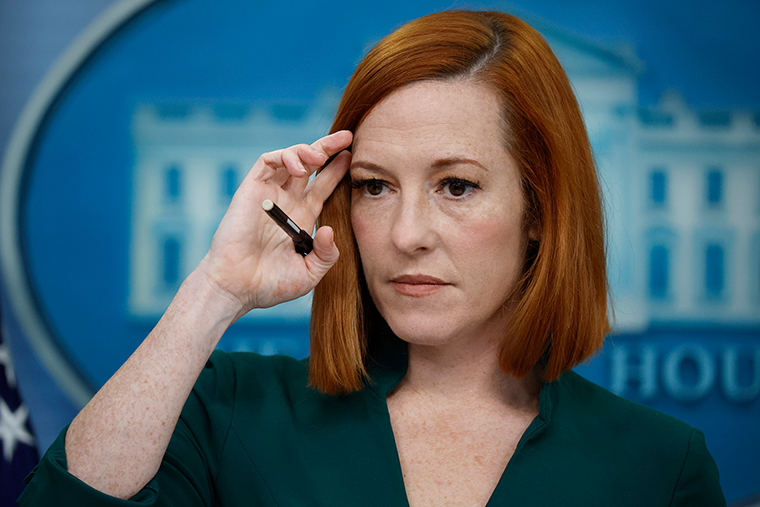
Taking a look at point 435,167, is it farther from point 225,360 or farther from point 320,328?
point 225,360

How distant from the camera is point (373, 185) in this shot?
1418 millimetres

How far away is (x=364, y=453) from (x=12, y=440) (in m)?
1.35

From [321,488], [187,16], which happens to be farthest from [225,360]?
[187,16]

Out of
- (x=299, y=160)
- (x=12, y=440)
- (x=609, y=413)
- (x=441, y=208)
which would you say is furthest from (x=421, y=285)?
(x=12, y=440)

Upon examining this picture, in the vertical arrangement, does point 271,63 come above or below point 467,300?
above

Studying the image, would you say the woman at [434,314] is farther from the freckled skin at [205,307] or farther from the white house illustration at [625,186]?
the white house illustration at [625,186]

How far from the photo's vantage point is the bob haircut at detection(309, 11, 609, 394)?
4.45ft

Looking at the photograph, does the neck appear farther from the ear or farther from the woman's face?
the ear

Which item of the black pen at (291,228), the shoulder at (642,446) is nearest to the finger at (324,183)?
the black pen at (291,228)

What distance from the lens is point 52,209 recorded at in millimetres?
2725

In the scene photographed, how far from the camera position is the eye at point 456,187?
1318 millimetres

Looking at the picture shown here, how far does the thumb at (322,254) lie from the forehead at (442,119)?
0.68 ft

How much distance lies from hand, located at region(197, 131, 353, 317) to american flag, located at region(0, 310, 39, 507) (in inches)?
47.2

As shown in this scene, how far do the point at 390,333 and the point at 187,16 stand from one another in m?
1.94
